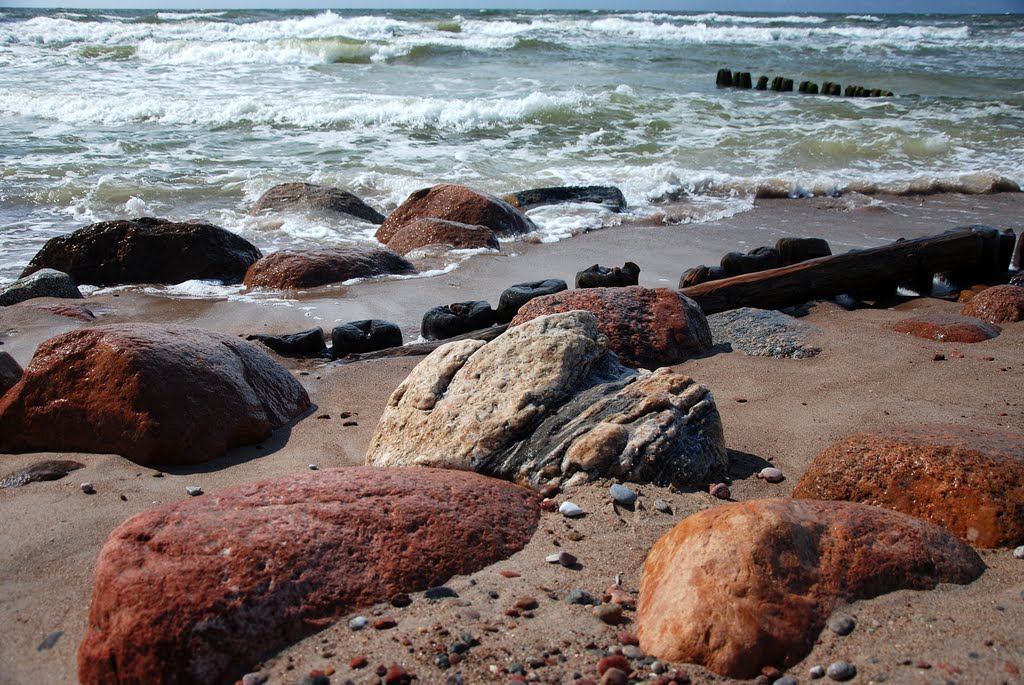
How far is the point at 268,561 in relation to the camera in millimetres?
2256

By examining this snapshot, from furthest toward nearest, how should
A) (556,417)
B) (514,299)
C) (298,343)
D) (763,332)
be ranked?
(514,299) < (298,343) < (763,332) < (556,417)

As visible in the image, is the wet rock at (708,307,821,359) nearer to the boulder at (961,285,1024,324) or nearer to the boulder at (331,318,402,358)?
the boulder at (961,285,1024,324)

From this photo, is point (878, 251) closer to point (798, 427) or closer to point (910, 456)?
point (798, 427)

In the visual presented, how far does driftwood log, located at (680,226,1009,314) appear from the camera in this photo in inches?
217

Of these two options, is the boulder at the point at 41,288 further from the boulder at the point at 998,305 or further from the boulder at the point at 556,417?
the boulder at the point at 998,305

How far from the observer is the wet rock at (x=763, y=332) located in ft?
15.3

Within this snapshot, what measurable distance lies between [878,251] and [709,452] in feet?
11.2

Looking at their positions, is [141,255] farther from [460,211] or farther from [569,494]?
[569,494]

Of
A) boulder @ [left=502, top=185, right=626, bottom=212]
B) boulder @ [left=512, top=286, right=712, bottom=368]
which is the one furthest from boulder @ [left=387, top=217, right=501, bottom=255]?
boulder @ [left=512, top=286, right=712, bottom=368]

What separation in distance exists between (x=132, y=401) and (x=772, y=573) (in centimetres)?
269

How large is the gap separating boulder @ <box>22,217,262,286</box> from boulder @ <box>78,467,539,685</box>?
493 centimetres

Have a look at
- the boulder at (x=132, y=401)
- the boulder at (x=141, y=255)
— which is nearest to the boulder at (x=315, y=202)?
the boulder at (x=141, y=255)

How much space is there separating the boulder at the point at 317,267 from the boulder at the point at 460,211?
1.22m

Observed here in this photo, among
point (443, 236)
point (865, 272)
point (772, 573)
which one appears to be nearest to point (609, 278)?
point (865, 272)
